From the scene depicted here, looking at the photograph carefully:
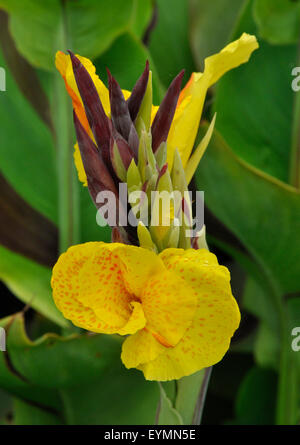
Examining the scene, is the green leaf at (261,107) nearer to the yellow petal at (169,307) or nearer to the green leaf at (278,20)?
the green leaf at (278,20)

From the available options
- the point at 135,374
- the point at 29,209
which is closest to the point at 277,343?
the point at 135,374

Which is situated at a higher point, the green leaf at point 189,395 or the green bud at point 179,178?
the green bud at point 179,178

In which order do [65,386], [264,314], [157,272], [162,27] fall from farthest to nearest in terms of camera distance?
[162,27]
[264,314]
[65,386]
[157,272]

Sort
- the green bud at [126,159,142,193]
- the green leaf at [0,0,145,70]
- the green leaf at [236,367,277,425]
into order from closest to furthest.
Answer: the green bud at [126,159,142,193] < the green leaf at [0,0,145,70] < the green leaf at [236,367,277,425]

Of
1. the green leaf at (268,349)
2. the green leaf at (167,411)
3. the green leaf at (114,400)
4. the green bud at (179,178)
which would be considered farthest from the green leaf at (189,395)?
the green leaf at (268,349)

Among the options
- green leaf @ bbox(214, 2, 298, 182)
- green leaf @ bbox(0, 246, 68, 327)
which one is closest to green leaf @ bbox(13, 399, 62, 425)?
green leaf @ bbox(0, 246, 68, 327)

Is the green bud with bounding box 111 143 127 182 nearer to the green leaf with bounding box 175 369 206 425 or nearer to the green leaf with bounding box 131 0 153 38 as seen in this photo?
the green leaf with bounding box 175 369 206 425
